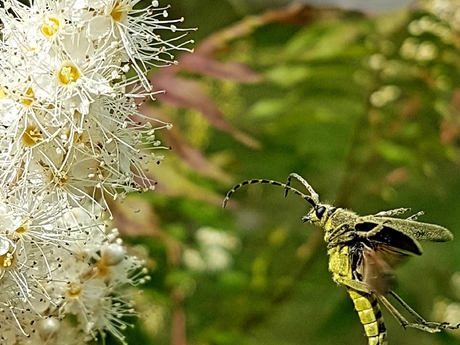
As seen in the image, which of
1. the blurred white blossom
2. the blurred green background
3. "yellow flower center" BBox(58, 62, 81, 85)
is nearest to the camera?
"yellow flower center" BBox(58, 62, 81, 85)

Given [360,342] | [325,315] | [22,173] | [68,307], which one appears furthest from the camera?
[360,342]

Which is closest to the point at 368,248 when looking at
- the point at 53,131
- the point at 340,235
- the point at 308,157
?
the point at 340,235

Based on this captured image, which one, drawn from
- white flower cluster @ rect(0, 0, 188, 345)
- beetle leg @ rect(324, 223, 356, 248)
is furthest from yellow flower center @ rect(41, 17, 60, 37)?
beetle leg @ rect(324, 223, 356, 248)

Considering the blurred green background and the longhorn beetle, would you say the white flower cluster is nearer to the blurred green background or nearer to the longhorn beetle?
the longhorn beetle

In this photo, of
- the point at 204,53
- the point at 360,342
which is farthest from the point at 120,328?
the point at 360,342

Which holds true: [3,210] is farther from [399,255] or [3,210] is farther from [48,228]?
[399,255]

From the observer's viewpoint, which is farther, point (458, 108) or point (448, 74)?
point (458, 108)

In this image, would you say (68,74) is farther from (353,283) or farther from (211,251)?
(211,251)
